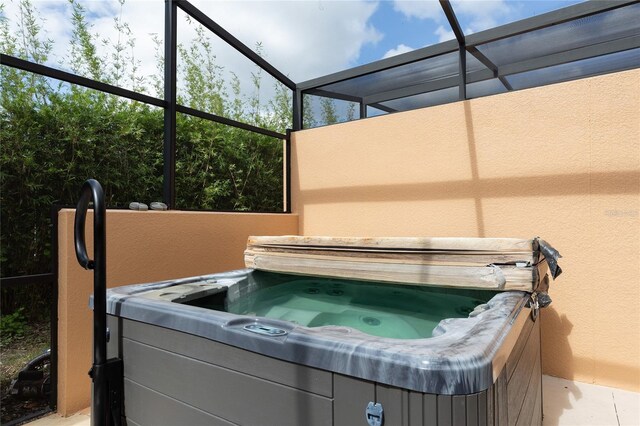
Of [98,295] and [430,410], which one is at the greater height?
[98,295]

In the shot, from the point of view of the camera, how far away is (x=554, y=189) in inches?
113

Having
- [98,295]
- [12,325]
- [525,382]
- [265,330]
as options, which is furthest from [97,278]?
[12,325]

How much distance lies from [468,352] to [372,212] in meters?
2.96

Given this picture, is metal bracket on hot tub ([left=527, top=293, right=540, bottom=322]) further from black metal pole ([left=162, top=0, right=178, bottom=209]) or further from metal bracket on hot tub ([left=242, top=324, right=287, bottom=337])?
black metal pole ([left=162, top=0, right=178, bottom=209])

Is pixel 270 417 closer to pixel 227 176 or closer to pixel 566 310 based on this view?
pixel 566 310

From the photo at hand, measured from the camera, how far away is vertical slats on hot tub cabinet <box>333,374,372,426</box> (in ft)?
3.02

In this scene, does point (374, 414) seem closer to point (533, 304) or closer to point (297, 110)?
point (533, 304)

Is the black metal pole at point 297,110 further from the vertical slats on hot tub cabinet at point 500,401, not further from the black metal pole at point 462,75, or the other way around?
the vertical slats on hot tub cabinet at point 500,401

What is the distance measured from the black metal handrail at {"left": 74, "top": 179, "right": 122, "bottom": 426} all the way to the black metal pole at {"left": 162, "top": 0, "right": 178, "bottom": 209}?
67.2 inches

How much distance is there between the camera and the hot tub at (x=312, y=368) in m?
0.86

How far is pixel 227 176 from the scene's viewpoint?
475 centimetres

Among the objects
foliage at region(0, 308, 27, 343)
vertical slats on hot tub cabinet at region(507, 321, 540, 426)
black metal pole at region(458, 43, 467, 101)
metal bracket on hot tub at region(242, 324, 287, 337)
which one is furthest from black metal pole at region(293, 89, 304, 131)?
metal bracket on hot tub at region(242, 324, 287, 337)

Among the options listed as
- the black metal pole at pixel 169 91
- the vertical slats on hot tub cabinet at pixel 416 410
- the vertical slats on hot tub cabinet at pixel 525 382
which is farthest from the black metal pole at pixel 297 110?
the vertical slats on hot tub cabinet at pixel 416 410

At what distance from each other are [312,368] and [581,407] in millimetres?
2385
